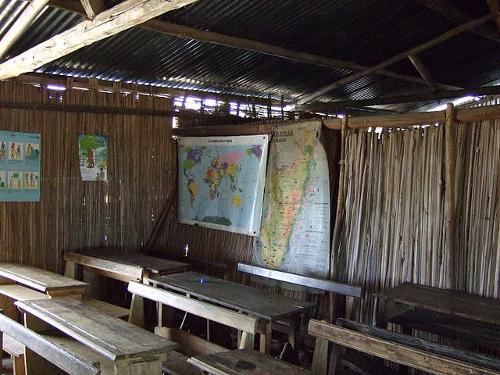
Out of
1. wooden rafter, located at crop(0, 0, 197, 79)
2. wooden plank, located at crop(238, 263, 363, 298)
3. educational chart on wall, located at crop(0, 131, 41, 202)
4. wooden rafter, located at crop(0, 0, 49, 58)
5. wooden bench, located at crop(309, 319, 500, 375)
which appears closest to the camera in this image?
wooden bench, located at crop(309, 319, 500, 375)

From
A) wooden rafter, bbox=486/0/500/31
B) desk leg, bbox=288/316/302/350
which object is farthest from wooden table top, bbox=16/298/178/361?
wooden rafter, bbox=486/0/500/31

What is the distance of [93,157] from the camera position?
5566 mm

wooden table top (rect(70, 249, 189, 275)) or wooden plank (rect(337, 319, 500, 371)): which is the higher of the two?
wooden plank (rect(337, 319, 500, 371))

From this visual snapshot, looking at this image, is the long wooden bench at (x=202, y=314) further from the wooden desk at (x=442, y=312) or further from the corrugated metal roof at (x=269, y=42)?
the corrugated metal roof at (x=269, y=42)

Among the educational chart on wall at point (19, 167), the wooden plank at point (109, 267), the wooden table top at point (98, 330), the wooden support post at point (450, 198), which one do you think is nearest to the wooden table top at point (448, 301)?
the wooden support post at point (450, 198)

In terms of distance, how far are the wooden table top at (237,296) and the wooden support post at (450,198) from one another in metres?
1.12

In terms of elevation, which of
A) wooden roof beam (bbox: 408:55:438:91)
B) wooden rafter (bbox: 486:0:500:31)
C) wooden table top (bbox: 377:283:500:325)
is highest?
wooden rafter (bbox: 486:0:500:31)

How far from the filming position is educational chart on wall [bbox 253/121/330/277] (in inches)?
184

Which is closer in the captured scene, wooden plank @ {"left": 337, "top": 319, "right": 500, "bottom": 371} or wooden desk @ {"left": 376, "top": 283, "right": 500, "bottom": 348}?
wooden plank @ {"left": 337, "top": 319, "right": 500, "bottom": 371}

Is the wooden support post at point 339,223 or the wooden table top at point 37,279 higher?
the wooden support post at point 339,223

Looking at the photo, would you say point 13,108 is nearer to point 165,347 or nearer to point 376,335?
point 165,347

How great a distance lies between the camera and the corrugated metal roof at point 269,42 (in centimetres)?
468

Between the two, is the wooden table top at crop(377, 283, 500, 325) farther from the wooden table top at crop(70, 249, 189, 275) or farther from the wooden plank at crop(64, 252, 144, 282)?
the wooden plank at crop(64, 252, 144, 282)

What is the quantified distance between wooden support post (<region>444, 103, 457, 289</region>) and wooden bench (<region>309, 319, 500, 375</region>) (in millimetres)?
1038
